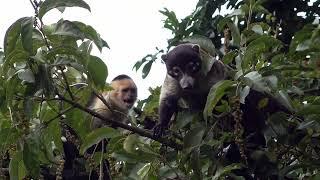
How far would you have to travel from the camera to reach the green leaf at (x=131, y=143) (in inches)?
130

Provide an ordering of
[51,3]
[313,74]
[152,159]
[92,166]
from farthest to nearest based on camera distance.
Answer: [92,166]
[152,159]
[313,74]
[51,3]

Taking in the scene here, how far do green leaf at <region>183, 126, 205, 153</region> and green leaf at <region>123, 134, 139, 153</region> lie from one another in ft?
1.03

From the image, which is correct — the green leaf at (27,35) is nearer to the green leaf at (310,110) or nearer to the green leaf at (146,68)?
the green leaf at (310,110)

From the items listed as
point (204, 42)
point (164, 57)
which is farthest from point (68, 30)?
point (164, 57)

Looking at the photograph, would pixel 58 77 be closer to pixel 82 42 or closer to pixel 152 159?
pixel 82 42

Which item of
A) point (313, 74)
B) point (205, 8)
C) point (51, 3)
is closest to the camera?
point (51, 3)

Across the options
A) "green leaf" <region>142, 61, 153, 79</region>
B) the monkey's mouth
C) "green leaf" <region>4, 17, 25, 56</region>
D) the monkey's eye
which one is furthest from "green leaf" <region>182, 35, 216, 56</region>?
the monkey's mouth

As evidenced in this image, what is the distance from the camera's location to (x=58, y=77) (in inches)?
123

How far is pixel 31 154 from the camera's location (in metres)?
2.95

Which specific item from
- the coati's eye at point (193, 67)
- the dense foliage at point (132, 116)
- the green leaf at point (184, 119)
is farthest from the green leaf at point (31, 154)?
the coati's eye at point (193, 67)

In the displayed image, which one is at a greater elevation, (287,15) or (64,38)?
(64,38)

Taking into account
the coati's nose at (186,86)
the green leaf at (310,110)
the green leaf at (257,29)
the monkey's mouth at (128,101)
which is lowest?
the monkey's mouth at (128,101)

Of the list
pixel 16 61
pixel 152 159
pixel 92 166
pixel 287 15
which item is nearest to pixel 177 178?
pixel 152 159

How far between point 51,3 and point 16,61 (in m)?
0.31
